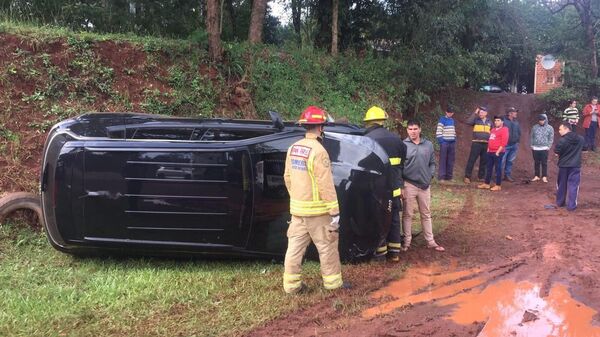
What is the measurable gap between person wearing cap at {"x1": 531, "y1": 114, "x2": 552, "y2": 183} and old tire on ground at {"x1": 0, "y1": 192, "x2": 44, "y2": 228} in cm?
1049

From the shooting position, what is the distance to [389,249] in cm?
587

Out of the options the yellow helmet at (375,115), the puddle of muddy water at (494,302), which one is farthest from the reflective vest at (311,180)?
the yellow helmet at (375,115)

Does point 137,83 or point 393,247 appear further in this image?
point 137,83

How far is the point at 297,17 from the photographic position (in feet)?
55.9

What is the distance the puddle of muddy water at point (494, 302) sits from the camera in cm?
408

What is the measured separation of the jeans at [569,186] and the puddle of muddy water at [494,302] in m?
4.17

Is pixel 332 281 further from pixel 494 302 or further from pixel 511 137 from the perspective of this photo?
pixel 511 137

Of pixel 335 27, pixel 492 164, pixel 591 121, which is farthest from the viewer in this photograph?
pixel 591 121

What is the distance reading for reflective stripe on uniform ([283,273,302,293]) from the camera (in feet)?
15.3

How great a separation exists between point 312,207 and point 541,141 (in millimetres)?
9282

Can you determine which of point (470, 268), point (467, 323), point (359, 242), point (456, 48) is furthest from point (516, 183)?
point (467, 323)

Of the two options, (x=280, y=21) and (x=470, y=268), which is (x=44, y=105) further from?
(x=280, y=21)

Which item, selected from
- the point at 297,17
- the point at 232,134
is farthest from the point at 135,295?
the point at 297,17

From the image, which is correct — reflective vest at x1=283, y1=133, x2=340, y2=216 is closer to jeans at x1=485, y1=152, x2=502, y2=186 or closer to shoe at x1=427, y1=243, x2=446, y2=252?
shoe at x1=427, y1=243, x2=446, y2=252
